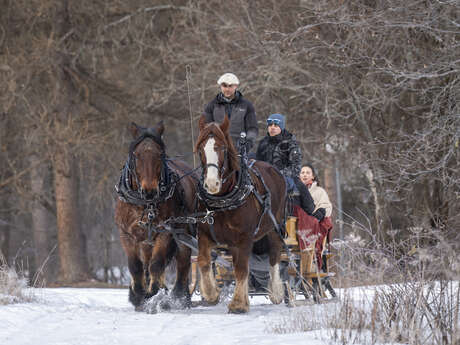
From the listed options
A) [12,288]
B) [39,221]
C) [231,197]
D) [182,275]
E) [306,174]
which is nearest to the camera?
[231,197]

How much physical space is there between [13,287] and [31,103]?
8.79 m

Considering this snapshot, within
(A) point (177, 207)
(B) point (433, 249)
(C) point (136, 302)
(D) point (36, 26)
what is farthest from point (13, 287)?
(D) point (36, 26)

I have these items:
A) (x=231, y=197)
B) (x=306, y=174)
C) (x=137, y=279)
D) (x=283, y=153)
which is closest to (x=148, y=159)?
(x=231, y=197)

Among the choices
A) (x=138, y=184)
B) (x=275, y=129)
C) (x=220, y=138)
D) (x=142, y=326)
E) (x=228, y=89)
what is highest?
(x=228, y=89)

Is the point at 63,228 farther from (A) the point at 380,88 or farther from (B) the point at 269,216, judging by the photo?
(B) the point at 269,216

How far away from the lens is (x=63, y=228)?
56.9ft

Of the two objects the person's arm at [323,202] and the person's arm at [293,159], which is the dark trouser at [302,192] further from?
the person's arm at [323,202]

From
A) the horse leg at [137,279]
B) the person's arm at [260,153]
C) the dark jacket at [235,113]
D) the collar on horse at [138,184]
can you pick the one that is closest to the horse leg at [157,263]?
the horse leg at [137,279]

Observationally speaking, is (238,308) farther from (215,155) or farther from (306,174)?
(306,174)

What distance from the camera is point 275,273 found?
895 cm

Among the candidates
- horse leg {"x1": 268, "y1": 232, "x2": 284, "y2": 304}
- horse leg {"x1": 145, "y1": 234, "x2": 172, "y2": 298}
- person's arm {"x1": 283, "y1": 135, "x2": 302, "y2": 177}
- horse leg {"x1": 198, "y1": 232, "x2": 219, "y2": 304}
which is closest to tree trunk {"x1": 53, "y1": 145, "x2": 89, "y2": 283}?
person's arm {"x1": 283, "y1": 135, "x2": 302, "y2": 177}

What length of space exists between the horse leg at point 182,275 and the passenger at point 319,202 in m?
1.57

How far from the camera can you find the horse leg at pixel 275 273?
8945 millimetres

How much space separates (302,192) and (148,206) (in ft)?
7.88
